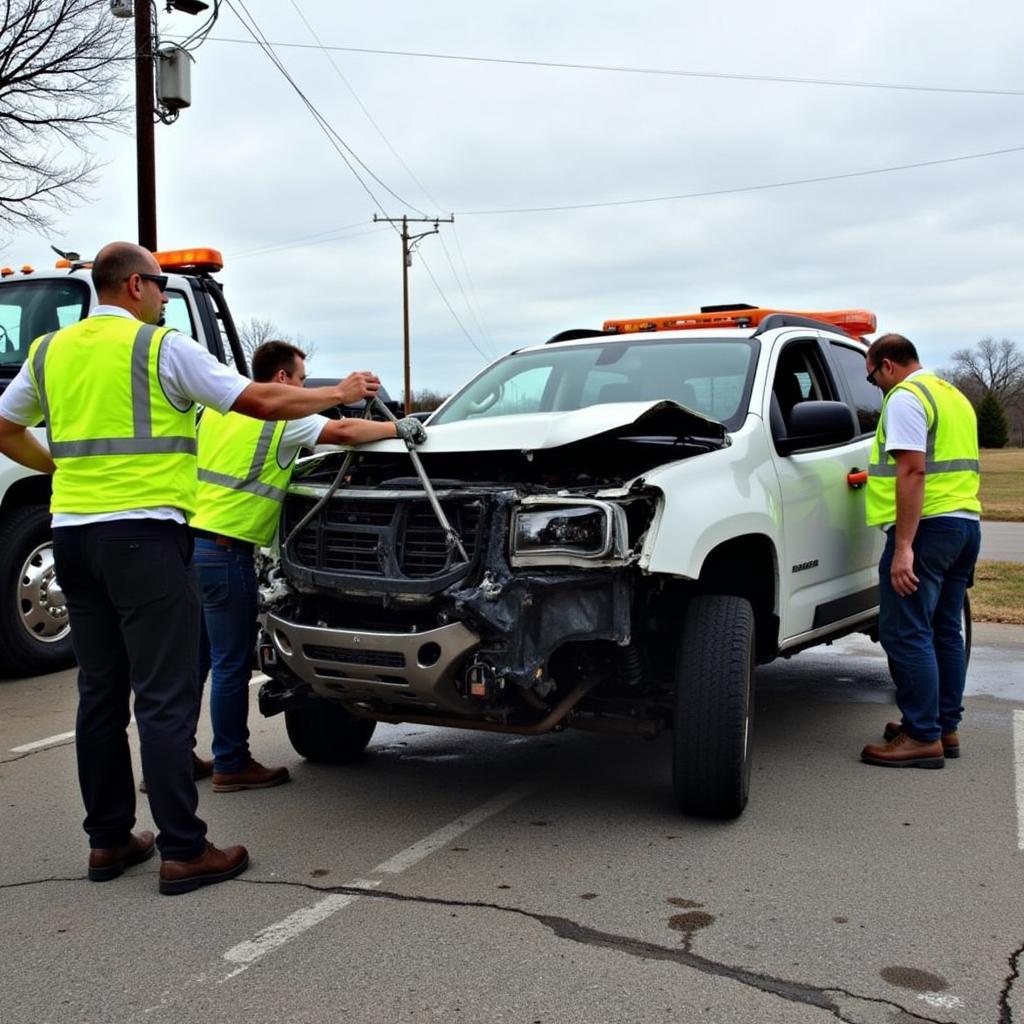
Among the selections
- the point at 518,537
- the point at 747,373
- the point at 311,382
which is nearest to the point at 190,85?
the point at 311,382

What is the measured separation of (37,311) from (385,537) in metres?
4.53

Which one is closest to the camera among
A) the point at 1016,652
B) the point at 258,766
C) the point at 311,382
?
the point at 258,766

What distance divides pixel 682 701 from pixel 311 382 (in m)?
15.4

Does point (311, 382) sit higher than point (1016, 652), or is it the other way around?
point (311, 382)

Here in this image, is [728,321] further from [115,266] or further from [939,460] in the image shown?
[115,266]

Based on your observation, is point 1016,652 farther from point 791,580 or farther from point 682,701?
point 682,701

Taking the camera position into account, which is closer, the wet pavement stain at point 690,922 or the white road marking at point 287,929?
the white road marking at point 287,929

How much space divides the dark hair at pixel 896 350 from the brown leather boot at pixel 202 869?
352cm

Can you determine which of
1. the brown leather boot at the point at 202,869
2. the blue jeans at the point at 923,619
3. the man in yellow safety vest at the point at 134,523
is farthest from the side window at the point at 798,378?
the brown leather boot at the point at 202,869

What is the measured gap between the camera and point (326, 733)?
203 inches

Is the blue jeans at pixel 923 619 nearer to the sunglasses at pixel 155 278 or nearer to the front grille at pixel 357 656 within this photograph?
the front grille at pixel 357 656

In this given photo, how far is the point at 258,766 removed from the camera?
4898 millimetres

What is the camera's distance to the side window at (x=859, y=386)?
20.5 ft

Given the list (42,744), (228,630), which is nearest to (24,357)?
(42,744)
